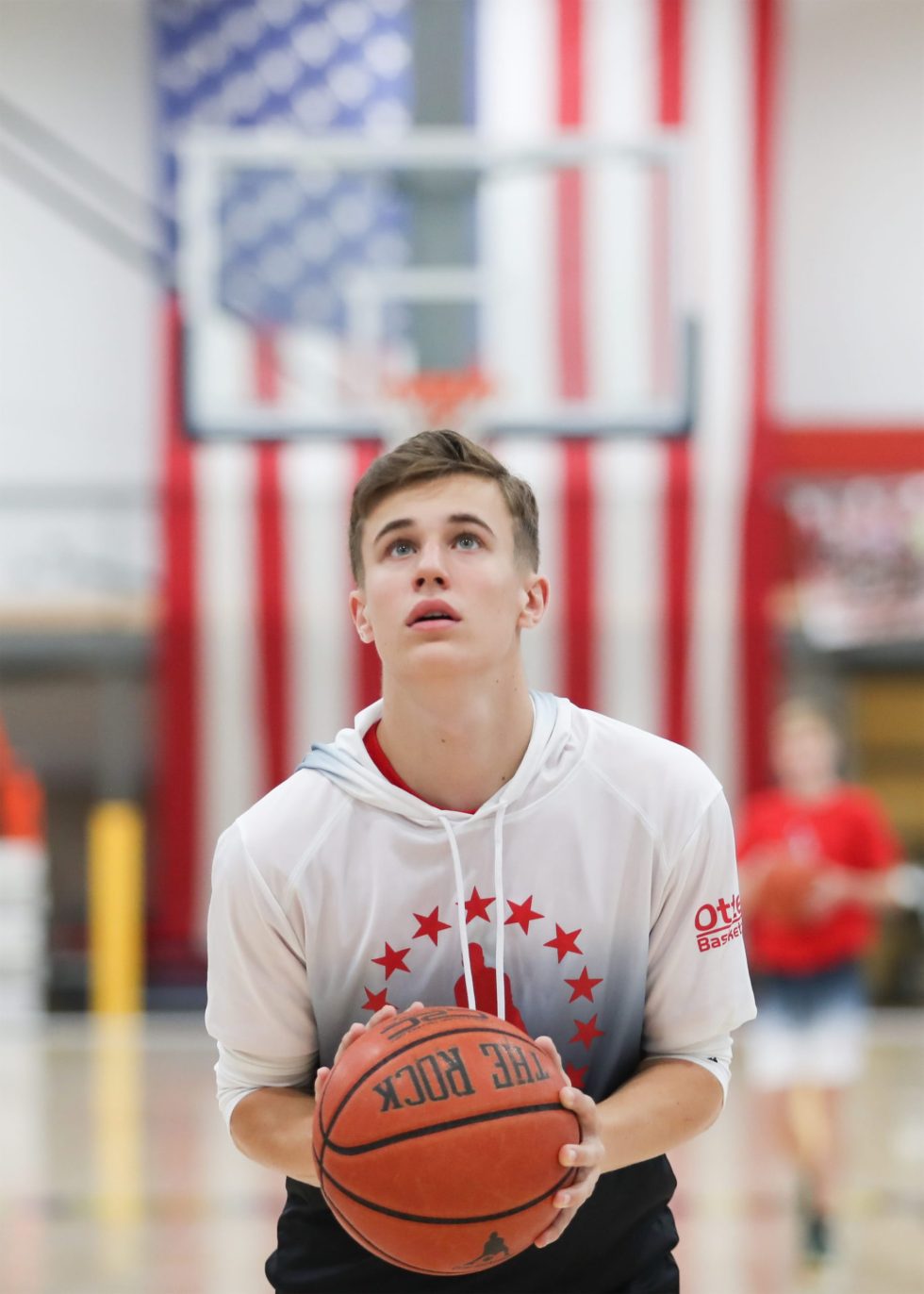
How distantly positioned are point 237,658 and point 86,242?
363 cm

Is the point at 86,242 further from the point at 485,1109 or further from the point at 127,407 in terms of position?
the point at 485,1109

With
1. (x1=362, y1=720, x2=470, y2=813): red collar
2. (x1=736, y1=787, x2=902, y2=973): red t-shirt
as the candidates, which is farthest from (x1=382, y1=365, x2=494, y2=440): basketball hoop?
(x1=362, y1=720, x2=470, y2=813): red collar

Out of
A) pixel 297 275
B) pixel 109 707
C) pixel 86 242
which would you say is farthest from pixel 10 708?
pixel 297 275

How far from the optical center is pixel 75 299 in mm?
12992

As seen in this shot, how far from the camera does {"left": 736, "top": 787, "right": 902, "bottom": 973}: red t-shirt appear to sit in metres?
5.61

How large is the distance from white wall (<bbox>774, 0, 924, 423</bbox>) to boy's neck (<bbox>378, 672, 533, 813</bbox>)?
10921 mm

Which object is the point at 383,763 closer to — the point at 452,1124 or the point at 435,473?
the point at 435,473

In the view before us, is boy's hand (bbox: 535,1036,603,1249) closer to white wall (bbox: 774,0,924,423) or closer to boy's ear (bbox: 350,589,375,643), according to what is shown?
boy's ear (bbox: 350,589,375,643)

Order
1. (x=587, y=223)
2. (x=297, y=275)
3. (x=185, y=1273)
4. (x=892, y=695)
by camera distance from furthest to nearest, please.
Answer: (x=892, y=695) < (x=587, y=223) < (x=297, y=275) < (x=185, y=1273)

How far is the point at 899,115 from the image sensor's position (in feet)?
42.4

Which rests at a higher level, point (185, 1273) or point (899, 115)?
point (899, 115)

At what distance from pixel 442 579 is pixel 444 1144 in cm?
70

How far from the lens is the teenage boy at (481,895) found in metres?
2.16

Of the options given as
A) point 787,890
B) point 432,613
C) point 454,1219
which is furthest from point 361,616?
point 787,890
